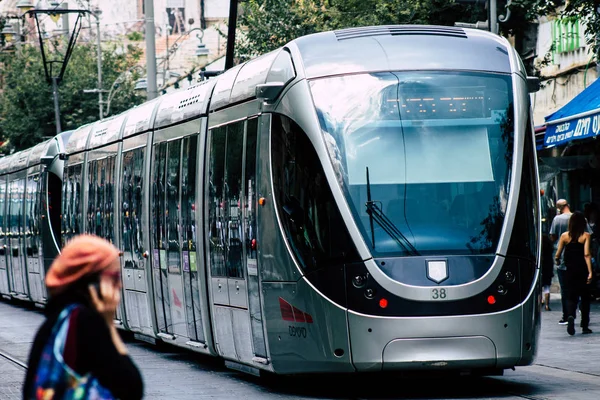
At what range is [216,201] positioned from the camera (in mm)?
12523

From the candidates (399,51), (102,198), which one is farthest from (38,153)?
(399,51)

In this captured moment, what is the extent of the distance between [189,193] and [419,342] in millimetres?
3977

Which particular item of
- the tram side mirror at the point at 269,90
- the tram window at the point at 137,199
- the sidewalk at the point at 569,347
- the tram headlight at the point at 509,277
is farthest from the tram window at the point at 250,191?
the tram window at the point at 137,199

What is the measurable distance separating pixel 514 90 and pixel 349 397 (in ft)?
9.04

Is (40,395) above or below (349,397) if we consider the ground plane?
above

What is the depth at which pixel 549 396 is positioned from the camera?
34.4ft

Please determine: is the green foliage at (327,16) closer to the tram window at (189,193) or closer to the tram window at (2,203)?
the tram window at (2,203)

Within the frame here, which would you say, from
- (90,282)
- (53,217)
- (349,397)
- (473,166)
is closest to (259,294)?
(349,397)

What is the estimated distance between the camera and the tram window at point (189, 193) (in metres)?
13.2

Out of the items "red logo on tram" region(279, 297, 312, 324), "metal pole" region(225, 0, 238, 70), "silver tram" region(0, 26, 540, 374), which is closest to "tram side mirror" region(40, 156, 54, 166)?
"metal pole" region(225, 0, 238, 70)

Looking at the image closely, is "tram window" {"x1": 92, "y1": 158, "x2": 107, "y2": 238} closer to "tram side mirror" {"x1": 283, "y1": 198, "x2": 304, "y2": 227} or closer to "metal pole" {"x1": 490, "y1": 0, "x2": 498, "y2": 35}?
"metal pole" {"x1": 490, "y1": 0, "x2": 498, "y2": 35}

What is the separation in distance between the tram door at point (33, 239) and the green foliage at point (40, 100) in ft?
96.1

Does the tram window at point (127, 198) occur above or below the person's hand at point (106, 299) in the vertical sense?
above

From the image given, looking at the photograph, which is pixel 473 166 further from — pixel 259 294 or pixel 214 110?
pixel 214 110
